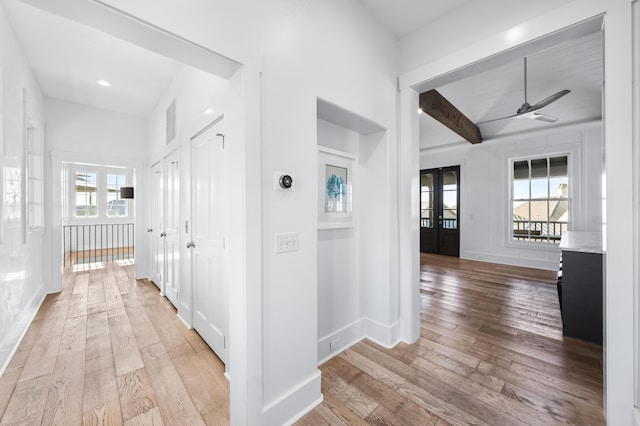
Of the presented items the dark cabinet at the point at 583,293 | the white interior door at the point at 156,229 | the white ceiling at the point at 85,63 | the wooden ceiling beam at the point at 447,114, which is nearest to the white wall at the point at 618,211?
the dark cabinet at the point at 583,293

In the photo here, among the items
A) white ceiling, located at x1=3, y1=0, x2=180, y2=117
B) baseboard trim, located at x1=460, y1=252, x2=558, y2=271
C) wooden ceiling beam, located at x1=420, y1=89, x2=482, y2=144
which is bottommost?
baseboard trim, located at x1=460, y1=252, x2=558, y2=271

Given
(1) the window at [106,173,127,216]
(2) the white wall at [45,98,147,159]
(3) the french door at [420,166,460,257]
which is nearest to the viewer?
(2) the white wall at [45,98,147,159]

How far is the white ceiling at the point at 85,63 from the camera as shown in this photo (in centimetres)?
252

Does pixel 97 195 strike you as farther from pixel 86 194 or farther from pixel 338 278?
pixel 338 278

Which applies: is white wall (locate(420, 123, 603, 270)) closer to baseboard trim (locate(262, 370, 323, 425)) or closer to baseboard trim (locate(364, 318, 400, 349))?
baseboard trim (locate(364, 318, 400, 349))

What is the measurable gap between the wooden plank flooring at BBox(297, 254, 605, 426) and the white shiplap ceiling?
3.16 meters

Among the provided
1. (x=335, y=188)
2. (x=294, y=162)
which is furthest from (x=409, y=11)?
(x=294, y=162)

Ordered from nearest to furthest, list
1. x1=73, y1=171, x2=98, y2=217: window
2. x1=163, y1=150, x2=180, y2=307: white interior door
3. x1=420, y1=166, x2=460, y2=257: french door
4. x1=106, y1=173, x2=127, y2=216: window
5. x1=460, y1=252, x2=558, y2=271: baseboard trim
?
x1=163, y1=150, x2=180, y2=307: white interior door < x1=460, y1=252, x2=558, y2=271: baseboard trim < x1=420, y1=166, x2=460, y2=257: french door < x1=73, y1=171, x2=98, y2=217: window < x1=106, y1=173, x2=127, y2=216: window

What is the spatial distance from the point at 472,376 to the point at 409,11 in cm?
311

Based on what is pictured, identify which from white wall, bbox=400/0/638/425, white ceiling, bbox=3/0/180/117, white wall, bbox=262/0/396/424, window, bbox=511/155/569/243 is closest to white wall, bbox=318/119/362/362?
white wall, bbox=262/0/396/424

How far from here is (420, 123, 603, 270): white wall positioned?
16.1 ft

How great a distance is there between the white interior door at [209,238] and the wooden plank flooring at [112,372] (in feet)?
0.89

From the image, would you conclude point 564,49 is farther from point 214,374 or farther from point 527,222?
point 214,374

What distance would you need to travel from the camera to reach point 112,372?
2.06 meters
